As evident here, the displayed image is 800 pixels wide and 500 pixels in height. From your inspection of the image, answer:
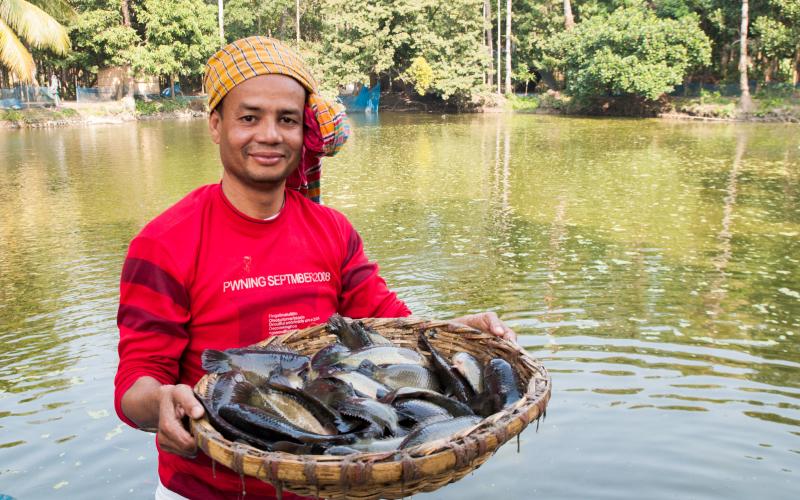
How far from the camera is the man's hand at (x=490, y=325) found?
2.68m

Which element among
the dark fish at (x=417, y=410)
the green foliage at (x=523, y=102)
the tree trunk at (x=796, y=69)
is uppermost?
the tree trunk at (x=796, y=69)

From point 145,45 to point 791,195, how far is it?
30.2 meters

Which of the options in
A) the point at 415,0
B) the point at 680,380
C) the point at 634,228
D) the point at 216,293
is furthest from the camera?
the point at 415,0

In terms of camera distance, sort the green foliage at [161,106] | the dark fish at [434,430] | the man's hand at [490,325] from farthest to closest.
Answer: the green foliage at [161,106]
the man's hand at [490,325]
the dark fish at [434,430]

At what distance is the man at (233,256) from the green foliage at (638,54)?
30.8 m

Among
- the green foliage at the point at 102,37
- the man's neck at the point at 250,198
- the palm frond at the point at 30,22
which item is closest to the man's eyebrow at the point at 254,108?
the man's neck at the point at 250,198

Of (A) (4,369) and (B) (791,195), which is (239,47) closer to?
(A) (4,369)

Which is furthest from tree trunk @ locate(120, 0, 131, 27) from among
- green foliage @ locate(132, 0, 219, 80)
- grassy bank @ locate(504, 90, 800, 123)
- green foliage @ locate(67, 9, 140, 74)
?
grassy bank @ locate(504, 90, 800, 123)

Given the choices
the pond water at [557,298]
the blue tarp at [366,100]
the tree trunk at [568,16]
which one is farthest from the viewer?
the blue tarp at [366,100]

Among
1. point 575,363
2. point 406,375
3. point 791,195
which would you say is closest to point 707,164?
point 791,195

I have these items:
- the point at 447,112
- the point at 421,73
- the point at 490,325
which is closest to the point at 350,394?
the point at 490,325

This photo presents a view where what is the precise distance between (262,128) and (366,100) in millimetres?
40776

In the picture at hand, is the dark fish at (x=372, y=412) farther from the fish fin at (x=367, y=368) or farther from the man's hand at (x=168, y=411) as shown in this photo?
the man's hand at (x=168, y=411)

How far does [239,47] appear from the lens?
7.60 ft
